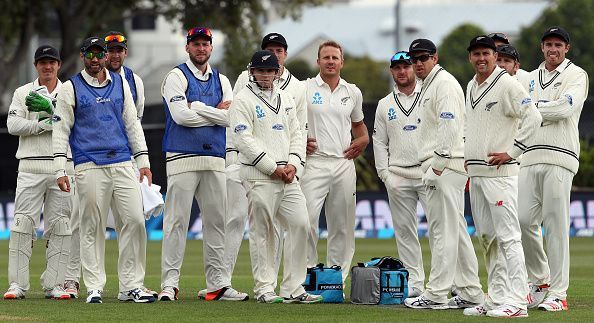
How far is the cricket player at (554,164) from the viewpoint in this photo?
1284 cm

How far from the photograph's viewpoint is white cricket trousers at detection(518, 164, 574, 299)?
12852mm

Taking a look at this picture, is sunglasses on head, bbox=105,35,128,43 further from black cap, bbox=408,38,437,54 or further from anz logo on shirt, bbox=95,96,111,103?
black cap, bbox=408,38,437,54

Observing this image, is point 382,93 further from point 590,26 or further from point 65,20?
point 65,20

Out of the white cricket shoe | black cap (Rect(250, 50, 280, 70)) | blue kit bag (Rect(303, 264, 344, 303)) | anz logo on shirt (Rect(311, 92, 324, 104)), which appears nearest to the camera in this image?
the white cricket shoe

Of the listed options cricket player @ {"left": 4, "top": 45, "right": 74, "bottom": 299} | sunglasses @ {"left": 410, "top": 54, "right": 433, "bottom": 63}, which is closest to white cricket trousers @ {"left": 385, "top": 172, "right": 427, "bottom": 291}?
sunglasses @ {"left": 410, "top": 54, "right": 433, "bottom": 63}

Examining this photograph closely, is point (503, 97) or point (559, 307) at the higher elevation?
point (503, 97)

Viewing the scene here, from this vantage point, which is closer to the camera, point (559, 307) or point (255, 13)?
point (559, 307)

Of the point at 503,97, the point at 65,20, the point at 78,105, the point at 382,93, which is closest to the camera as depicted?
the point at 503,97

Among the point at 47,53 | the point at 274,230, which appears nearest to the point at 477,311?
the point at 274,230

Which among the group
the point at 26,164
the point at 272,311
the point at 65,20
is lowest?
the point at 272,311

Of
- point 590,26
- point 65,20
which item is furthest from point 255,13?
point 590,26

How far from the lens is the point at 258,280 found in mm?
13680

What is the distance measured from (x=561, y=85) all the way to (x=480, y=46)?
3.73ft

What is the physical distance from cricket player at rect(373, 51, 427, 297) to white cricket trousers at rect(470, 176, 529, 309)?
1.79 meters
